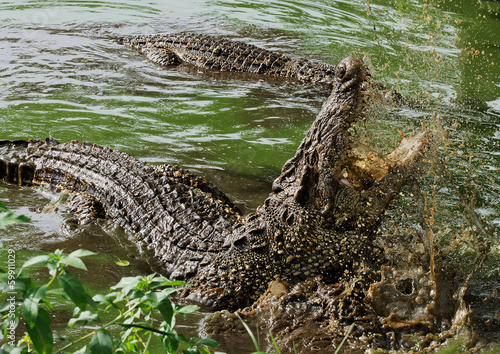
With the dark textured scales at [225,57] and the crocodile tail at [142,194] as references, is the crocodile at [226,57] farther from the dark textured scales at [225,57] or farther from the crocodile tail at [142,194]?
the crocodile tail at [142,194]

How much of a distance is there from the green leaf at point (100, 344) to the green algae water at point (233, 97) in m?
1.82

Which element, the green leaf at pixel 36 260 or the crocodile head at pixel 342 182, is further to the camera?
the crocodile head at pixel 342 182

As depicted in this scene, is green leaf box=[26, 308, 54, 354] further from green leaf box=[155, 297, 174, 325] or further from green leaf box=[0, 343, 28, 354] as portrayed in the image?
green leaf box=[155, 297, 174, 325]

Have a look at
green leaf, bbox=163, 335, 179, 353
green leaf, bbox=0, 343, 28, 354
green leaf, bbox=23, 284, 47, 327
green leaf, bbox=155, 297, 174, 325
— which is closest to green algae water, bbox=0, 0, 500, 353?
green leaf, bbox=163, 335, 179, 353

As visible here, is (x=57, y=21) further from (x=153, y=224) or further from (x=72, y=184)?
(x=153, y=224)

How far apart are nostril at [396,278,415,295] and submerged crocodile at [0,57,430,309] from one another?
0.35m

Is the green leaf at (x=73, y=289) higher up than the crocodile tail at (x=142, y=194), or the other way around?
the green leaf at (x=73, y=289)

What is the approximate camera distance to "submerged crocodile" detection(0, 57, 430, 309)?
397cm

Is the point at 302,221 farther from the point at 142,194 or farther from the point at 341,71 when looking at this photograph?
the point at 142,194

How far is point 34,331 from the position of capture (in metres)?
1.87

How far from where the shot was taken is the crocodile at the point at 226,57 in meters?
10.7

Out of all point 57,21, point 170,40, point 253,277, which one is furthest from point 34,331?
point 57,21

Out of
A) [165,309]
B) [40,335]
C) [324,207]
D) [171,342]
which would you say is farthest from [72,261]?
[324,207]

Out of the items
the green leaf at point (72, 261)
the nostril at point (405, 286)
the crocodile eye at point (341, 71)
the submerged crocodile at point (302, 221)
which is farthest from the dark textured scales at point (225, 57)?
the green leaf at point (72, 261)
